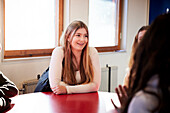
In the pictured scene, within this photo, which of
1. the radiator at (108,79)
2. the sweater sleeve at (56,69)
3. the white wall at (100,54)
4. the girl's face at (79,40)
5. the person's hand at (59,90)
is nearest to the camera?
the person's hand at (59,90)

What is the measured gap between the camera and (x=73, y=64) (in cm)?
242

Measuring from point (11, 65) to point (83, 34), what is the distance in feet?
3.50

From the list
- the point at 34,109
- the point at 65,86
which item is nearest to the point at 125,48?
the point at 65,86

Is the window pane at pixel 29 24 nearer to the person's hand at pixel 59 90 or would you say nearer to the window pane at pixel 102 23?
the window pane at pixel 102 23

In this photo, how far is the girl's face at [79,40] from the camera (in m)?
2.44

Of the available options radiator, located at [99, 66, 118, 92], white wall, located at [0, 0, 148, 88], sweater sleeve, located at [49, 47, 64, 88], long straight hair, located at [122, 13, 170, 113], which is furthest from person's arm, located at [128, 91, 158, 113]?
radiator, located at [99, 66, 118, 92]

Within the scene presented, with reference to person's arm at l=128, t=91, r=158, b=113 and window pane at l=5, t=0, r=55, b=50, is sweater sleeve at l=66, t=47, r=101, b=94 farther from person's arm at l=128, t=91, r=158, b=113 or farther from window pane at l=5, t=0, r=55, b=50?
person's arm at l=128, t=91, r=158, b=113

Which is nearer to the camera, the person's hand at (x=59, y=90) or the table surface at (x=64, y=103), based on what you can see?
the table surface at (x=64, y=103)

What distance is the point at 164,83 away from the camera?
28.5 inches

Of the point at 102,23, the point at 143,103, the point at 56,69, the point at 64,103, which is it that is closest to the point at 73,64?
the point at 56,69

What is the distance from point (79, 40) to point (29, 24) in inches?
42.9

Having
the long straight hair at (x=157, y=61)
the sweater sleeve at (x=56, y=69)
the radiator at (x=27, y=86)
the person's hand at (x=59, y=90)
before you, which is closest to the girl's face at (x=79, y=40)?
the sweater sleeve at (x=56, y=69)

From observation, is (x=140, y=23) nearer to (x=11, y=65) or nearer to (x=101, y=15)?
(x=101, y=15)

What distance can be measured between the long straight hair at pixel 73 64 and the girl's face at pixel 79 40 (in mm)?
33
